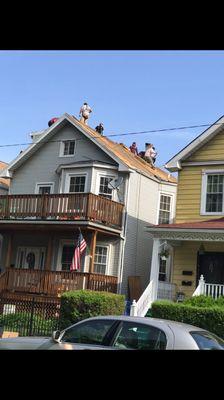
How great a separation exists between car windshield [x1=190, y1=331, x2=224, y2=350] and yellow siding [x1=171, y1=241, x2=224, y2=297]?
12.1 meters

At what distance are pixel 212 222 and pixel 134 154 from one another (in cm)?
930

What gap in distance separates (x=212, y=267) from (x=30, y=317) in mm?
6459

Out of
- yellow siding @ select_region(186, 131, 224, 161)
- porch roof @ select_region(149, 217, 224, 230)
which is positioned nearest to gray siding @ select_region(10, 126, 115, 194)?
yellow siding @ select_region(186, 131, 224, 161)

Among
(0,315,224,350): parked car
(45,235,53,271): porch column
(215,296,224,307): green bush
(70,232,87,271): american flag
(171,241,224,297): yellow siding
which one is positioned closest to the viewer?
(0,315,224,350): parked car

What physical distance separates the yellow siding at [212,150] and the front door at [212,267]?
3.48m

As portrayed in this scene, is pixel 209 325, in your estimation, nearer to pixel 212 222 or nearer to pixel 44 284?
pixel 212 222

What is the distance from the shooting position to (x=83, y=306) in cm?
1628

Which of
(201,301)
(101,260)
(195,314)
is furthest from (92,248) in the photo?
(195,314)

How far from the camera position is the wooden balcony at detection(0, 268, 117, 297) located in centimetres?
1962

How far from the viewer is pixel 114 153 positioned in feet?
74.1

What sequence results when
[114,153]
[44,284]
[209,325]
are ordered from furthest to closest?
1. [114,153]
2. [44,284]
3. [209,325]

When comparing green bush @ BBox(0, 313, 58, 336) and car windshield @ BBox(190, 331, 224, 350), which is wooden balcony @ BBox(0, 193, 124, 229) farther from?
car windshield @ BBox(190, 331, 224, 350)

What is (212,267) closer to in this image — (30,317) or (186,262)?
(186,262)

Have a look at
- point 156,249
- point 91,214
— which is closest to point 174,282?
point 156,249
